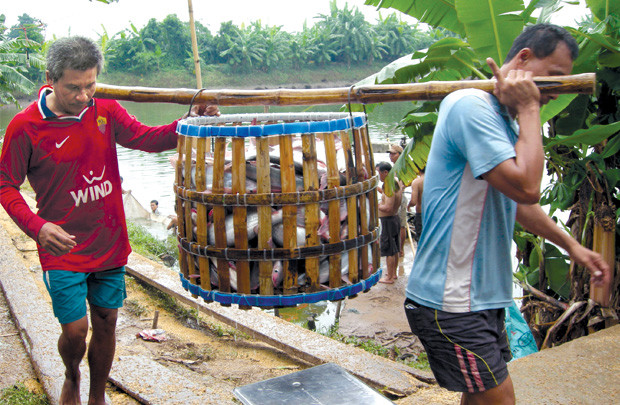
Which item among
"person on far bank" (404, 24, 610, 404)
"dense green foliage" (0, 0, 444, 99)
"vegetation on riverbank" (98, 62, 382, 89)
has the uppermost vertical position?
"dense green foliage" (0, 0, 444, 99)

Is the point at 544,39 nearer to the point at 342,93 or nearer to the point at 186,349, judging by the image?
the point at 342,93

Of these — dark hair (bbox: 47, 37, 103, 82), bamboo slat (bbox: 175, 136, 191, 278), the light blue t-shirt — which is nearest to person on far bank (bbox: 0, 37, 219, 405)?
dark hair (bbox: 47, 37, 103, 82)

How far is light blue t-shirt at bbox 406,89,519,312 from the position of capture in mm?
2049

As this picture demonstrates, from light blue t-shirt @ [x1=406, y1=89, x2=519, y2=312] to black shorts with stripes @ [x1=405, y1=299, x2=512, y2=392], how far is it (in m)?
0.04

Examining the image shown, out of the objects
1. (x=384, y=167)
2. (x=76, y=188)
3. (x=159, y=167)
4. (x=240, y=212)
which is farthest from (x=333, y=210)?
(x=159, y=167)

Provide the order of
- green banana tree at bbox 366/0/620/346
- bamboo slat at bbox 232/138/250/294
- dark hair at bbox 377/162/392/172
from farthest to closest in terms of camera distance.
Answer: dark hair at bbox 377/162/392/172 → green banana tree at bbox 366/0/620/346 → bamboo slat at bbox 232/138/250/294

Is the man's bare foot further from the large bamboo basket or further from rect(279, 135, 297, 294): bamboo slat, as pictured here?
rect(279, 135, 297, 294): bamboo slat

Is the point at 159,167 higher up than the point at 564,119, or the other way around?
the point at 564,119

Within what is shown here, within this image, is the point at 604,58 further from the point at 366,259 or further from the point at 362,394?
the point at 362,394

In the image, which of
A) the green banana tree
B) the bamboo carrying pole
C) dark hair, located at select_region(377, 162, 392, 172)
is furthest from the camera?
dark hair, located at select_region(377, 162, 392, 172)

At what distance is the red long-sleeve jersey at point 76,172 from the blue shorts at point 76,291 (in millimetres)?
50

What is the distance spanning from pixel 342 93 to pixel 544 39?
83 centimetres

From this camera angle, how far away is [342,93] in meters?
2.48

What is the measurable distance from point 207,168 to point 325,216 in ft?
1.74
